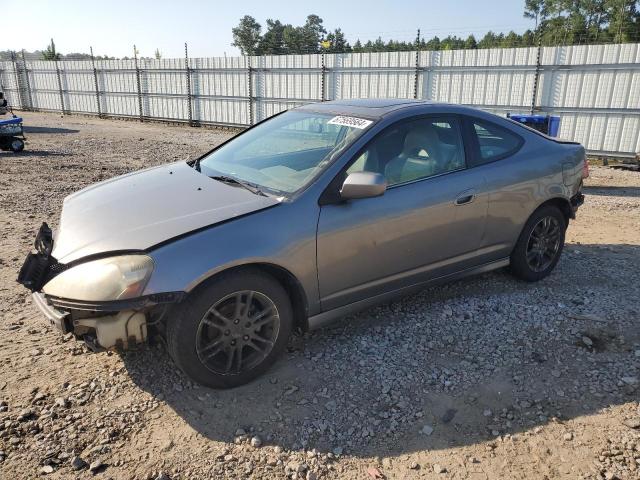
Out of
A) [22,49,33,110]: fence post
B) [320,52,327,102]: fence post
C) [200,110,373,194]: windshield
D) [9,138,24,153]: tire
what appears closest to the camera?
[200,110,373,194]: windshield

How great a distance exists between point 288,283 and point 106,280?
42.3 inches

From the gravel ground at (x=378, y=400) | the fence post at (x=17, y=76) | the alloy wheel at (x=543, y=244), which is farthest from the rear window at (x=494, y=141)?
the fence post at (x=17, y=76)

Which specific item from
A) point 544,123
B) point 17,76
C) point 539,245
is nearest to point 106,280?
point 539,245

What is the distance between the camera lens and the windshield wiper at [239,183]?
3.29m

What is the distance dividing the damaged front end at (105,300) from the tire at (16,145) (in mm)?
12215

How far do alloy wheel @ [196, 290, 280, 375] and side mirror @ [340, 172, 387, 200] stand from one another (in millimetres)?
843

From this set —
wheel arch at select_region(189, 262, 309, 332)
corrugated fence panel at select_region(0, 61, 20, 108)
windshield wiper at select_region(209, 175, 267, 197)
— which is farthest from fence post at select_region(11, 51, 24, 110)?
wheel arch at select_region(189, 262, 309, 332)

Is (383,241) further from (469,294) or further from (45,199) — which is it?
(45,199)

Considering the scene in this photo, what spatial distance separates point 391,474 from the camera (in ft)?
8.09

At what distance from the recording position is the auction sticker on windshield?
3.55 meters

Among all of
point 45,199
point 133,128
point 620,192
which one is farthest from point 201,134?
point 620,192

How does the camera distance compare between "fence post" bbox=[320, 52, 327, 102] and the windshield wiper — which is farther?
"fence post" bbox=[320, 52, 327, 102]

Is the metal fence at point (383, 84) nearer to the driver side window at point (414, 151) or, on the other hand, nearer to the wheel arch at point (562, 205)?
the wheel arch at point (562, 205)

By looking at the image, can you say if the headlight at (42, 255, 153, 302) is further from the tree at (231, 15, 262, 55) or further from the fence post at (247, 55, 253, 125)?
the tree at (231, 15, 262, 55)
